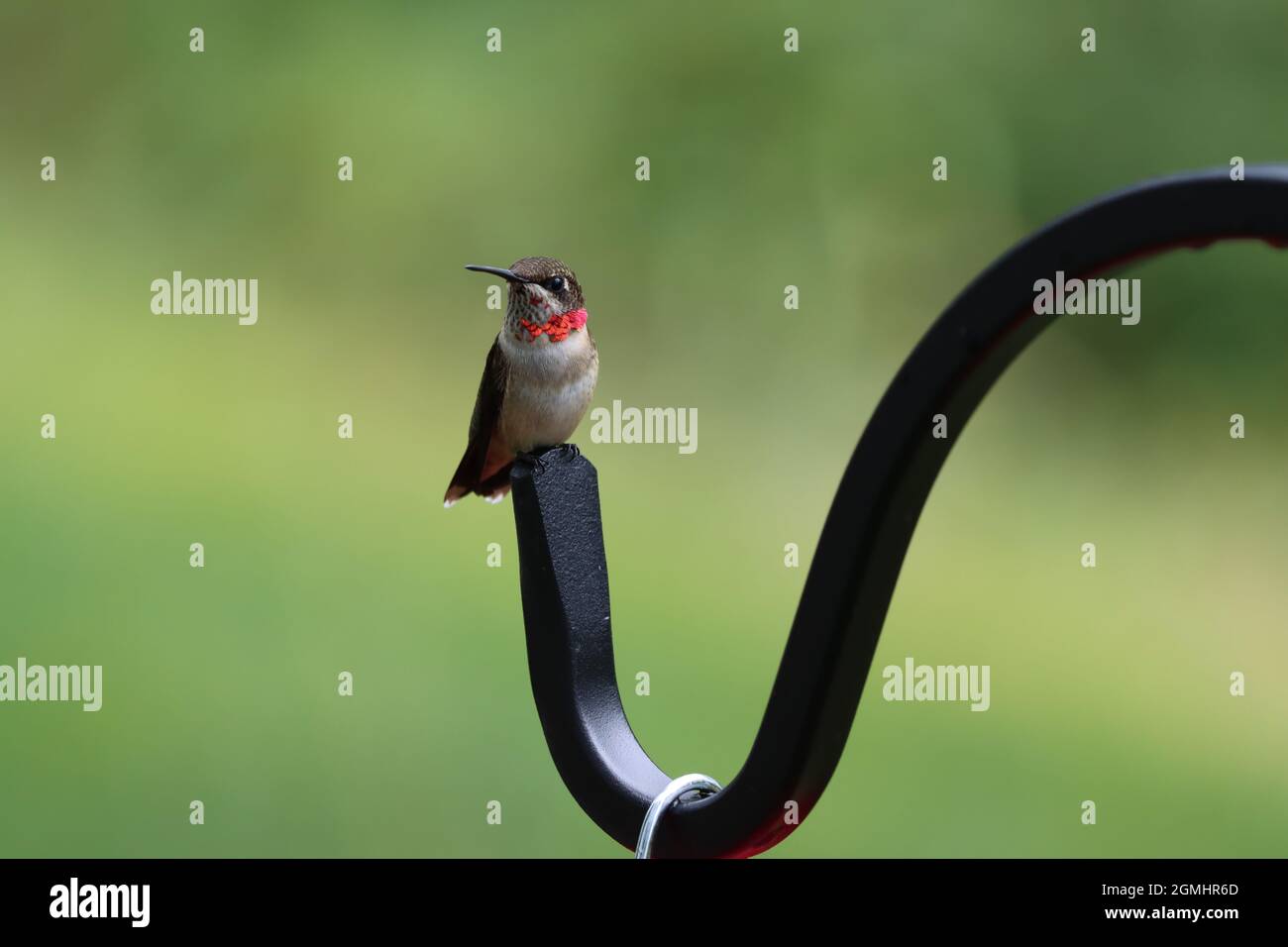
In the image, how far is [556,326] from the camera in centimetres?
368

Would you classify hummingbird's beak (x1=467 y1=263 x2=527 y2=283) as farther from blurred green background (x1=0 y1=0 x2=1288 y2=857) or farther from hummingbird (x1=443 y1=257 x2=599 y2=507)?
blurred green background (x1=0 y1=0 x2=1288 y2=857)

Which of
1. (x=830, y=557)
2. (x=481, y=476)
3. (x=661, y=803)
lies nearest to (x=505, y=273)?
(x=481, y=476)

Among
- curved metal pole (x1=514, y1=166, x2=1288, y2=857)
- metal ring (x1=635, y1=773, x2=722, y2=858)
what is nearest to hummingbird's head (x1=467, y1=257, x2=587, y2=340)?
curved metal pole (x1=514, y1=166, x2=1288, y2=857)

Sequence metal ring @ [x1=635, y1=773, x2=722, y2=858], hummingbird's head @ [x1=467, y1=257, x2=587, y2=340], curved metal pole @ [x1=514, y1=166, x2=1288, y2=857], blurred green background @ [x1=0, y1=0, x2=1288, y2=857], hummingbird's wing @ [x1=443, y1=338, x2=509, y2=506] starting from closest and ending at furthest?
curved metal pole @ [x1=514, y1=166, x2=1288, y2=857] < metal ring @ [x1=635, y1=773, x2=722, y2=858] < hummingbird's wing @ [x1=443, y1=338, x2=509, y2=506] < hummingbird's head @ [x1=467, y1=257, x2=587, y2=340] < blurred green background @ [x1=0, y1=0, x2=1288, y2=857]

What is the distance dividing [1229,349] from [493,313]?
4.36 meters

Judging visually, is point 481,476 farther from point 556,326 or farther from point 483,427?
point 556,326

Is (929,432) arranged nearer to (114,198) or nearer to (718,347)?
(718,347)

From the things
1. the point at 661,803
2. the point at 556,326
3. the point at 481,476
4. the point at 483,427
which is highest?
the point at 556,326

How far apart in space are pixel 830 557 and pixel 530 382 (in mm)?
2270

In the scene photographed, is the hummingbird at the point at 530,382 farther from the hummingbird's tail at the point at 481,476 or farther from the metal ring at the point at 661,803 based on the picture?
the metal ring at the point at 661,803

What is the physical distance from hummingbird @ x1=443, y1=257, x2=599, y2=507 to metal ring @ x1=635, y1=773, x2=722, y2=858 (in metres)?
1.93

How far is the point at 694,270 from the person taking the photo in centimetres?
952

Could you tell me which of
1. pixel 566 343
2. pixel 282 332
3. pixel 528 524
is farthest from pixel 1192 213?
pixel 282 332

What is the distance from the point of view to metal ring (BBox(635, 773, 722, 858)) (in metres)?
1.60
